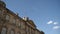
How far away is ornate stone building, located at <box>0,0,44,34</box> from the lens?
90.6ft

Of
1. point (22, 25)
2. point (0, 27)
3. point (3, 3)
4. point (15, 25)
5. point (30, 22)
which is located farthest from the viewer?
point (30, 22)

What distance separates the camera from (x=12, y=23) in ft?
98.9

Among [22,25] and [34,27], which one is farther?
[34,27]

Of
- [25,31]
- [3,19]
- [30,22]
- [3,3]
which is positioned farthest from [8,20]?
[30,22]

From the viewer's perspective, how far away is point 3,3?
28719 mm

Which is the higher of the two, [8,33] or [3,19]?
[3,19]

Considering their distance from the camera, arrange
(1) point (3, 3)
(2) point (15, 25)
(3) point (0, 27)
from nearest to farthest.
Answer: (3) point (0, 27) → (1) point (3, 3) → (2) point (15, 25)

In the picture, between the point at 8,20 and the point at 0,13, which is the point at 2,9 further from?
the point at 8,20

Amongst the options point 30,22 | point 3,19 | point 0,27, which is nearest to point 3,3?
point 3,19

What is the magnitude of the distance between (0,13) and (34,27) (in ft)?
46.9

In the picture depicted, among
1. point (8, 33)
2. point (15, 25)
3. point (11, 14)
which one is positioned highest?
point (11, 14)

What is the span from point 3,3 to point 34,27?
1367 centimetres

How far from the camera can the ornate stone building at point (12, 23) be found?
→ 27625mm

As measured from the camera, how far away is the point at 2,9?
27766 millimetres
